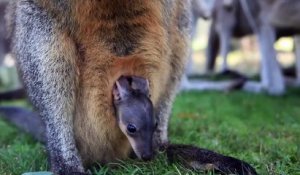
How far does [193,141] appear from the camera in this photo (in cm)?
343

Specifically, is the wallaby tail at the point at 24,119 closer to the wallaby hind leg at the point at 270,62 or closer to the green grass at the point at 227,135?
the green grass at the point at 227,135

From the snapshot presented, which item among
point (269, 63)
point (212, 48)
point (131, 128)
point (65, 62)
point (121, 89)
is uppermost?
point (65, 62)

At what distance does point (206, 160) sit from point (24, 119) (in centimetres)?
185

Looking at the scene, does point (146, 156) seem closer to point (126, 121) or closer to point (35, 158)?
point (126, 121)

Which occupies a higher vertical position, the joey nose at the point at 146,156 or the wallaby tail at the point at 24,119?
the joey nose at the point at 146,156

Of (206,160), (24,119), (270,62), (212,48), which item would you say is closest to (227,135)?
(206,160)

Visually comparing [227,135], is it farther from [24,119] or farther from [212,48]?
[212,48]

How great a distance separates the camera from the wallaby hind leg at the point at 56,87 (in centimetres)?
241

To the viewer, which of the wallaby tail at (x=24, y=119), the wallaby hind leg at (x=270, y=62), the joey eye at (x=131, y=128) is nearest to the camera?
the joey eye at (x=131, y=128)

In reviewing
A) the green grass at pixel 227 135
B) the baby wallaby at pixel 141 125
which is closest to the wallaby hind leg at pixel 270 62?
the green grass at pixel 227 135

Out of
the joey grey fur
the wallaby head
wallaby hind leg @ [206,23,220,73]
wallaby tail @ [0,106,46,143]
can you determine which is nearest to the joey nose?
the wallaby head

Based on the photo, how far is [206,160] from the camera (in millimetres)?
2439

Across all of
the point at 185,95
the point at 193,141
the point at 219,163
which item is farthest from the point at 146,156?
the point at 185,95

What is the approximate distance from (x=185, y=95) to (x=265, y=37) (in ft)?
3.44
